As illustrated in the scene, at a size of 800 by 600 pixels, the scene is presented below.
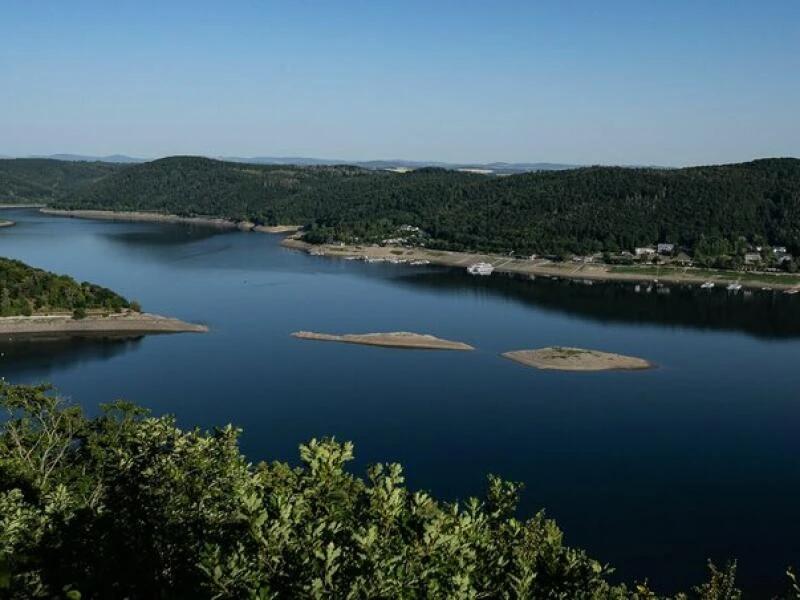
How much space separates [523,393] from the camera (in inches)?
1502

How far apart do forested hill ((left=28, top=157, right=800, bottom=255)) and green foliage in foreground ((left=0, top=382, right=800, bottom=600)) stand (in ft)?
265

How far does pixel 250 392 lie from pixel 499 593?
1210 inches

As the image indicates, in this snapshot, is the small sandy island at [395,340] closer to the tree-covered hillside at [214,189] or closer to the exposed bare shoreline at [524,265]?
the exposed bare shoreline at [524,265]

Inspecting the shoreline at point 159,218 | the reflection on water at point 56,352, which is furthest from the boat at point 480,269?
the shoreline at point 159,218

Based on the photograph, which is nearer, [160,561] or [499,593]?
[499,593]

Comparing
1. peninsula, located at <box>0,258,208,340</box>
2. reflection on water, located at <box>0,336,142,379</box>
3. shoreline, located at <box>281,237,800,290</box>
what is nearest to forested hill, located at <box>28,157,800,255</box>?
shoreline, located at <box>281,237,800,290</box>

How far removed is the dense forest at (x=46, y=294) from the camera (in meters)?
51.7

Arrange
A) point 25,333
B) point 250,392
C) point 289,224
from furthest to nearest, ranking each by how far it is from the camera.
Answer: point 289,224, point 25,333, point 250,392

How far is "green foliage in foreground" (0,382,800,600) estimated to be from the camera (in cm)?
664

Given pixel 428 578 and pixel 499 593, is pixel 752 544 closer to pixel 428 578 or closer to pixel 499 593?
pixel 499 593

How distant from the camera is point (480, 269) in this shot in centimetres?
8094

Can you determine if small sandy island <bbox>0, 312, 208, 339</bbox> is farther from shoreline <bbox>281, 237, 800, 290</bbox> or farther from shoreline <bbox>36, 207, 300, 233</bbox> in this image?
shoreline <bbox>36, 207, 300, 233</bbox>

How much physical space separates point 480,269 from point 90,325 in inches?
1656

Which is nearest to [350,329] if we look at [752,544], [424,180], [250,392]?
[250,392]
